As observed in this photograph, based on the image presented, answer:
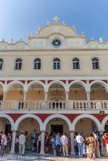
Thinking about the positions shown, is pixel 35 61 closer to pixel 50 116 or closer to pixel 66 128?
pixel 50 116

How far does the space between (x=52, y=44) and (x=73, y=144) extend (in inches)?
377

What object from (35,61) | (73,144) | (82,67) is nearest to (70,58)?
(82,67)

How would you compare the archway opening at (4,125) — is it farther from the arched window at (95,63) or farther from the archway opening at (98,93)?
the arched window at (95,63)

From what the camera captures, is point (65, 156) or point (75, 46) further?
point (75, 46)

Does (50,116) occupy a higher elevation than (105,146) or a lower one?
higher

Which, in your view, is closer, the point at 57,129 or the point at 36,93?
the point at 57,129

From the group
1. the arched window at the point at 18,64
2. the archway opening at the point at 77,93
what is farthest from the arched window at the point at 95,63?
the arched window at the point at 18,64

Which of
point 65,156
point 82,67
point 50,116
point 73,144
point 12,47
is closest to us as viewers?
point 65,156

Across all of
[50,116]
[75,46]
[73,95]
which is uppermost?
[75,46]

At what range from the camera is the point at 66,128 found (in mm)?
15070

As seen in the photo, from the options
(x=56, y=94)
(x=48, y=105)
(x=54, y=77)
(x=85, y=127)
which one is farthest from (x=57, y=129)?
(x=54, y=77)

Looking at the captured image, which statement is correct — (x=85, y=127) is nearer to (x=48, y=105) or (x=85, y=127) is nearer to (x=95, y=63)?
(x=48, y=105)

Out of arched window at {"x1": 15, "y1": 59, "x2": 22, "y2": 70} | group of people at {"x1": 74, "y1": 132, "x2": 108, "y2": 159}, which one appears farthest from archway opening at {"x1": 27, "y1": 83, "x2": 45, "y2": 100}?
group of people at {"x1": 74, "y1": 132, "x2": 108, "y2": 159}

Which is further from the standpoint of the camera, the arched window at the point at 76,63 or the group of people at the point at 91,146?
the arched window at the point at 76,63
